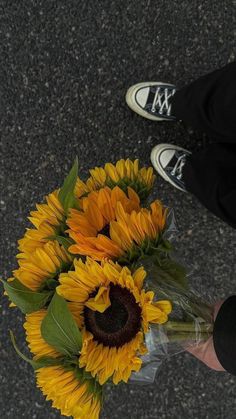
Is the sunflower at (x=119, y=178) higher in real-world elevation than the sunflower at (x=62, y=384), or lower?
higher

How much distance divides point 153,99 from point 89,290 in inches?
32.9

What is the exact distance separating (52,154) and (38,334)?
822mm

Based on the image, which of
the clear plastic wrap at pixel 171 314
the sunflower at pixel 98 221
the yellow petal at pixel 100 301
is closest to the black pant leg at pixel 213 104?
the clear plastic wrap at pixel 171 314

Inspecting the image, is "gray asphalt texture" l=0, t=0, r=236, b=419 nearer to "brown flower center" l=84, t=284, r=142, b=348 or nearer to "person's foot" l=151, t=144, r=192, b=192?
"person's foot" l=151, t=144, r=192, b=192

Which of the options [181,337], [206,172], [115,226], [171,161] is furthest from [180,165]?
[115,226]

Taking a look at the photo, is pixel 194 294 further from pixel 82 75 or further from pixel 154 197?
pixel 82 75

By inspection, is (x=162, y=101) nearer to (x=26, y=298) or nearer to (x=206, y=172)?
(x=206, y=172)

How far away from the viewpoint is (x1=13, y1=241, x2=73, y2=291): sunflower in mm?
621

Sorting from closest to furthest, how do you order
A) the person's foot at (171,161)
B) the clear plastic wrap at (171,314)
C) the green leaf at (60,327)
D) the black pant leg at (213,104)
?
the green leaf at (60,327) < the clear plastic wrap at (171,314) < the black pant leg at (213,104) < the person's foot at (171,161)

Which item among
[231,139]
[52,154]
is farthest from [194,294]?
[52,154]

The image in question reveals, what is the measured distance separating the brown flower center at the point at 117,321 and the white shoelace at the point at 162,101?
822 mm

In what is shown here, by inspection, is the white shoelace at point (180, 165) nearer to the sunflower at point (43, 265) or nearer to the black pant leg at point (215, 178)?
the black pant leg at point (215, 178)

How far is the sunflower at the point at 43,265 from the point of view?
62 centimetres

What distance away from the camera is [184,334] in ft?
2.48
